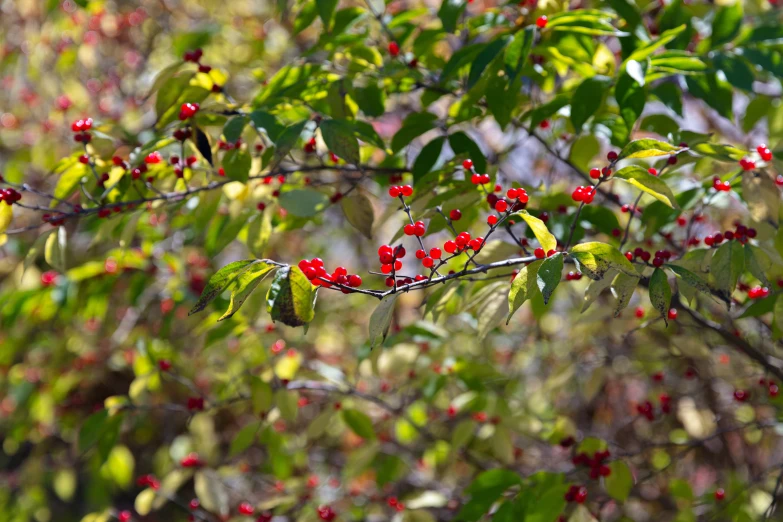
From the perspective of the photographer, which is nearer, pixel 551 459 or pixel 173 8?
pixel 551 459

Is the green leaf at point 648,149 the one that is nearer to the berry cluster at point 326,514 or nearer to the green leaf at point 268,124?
the green leaf at point 268,124

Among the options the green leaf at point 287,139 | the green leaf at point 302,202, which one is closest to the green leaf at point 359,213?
the green leaf at point 302,202

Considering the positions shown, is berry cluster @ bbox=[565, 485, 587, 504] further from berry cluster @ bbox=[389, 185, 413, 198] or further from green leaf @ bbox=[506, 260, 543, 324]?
berry cluster @ bbox=[389, 185, 413, 198]

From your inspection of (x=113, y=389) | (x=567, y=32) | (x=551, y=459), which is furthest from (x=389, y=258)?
(x=113, y=389)

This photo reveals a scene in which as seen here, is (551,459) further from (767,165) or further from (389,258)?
(389,258)

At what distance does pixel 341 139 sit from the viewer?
61.5 inches

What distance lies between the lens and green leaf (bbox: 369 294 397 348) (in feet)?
3.72

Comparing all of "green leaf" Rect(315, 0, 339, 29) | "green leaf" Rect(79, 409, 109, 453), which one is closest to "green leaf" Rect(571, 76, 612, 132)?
"green leaf" Rect(315, 0, 339, 29)

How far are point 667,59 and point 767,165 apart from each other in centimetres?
39

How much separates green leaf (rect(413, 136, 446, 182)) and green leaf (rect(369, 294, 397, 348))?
619mm

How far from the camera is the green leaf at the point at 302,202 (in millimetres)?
1672

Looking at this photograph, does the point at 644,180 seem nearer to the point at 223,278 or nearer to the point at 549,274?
the point at 549,274

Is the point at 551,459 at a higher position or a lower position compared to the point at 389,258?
lower

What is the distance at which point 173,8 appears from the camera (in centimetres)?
455
